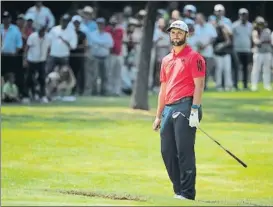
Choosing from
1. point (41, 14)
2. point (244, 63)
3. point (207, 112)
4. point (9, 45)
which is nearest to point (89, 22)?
point (41, 14)

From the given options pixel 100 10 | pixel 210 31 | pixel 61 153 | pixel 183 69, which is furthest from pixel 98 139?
pixel 100 10

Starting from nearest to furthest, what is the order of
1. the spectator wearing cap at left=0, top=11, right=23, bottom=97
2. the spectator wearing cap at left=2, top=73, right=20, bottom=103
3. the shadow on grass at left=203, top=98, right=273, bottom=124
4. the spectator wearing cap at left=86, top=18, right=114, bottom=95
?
the shadow on grass at left=203, top=98, right=273, bottom=124
the spectator wearing cap at left=0, top=11, right=23, bottom=97
the spectator wearing cap at left=2, top=73, right=20, bottom=103
the spectator wearing cap at left=86, top=18, right=114, bottom=95

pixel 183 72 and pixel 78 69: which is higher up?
pixel 183 72

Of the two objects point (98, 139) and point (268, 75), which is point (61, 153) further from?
point (268, 75)

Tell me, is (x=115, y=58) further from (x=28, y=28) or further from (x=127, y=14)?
(x=127, y=14)

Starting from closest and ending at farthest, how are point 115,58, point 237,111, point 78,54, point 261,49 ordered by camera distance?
point 237,111 → point 78,54 → point 115,58 → point 261,49

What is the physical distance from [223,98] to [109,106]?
4620 mm

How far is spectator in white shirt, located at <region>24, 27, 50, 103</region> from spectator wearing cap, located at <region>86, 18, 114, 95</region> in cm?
247

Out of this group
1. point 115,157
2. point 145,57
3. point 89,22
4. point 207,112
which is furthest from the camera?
point 89,22

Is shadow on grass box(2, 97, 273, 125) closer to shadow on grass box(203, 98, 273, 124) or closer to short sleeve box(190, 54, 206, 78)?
shadow on grass box(203, 98, 273, 124)

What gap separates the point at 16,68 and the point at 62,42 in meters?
1.40

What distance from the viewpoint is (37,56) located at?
86.1 ft

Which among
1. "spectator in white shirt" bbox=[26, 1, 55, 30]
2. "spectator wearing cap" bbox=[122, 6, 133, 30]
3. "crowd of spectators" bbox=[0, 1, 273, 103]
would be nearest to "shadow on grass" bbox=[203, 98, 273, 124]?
"crowd of spectators" bbox=[0, 1, 273, 103]

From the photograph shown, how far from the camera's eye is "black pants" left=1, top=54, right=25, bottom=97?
26.1 meters
